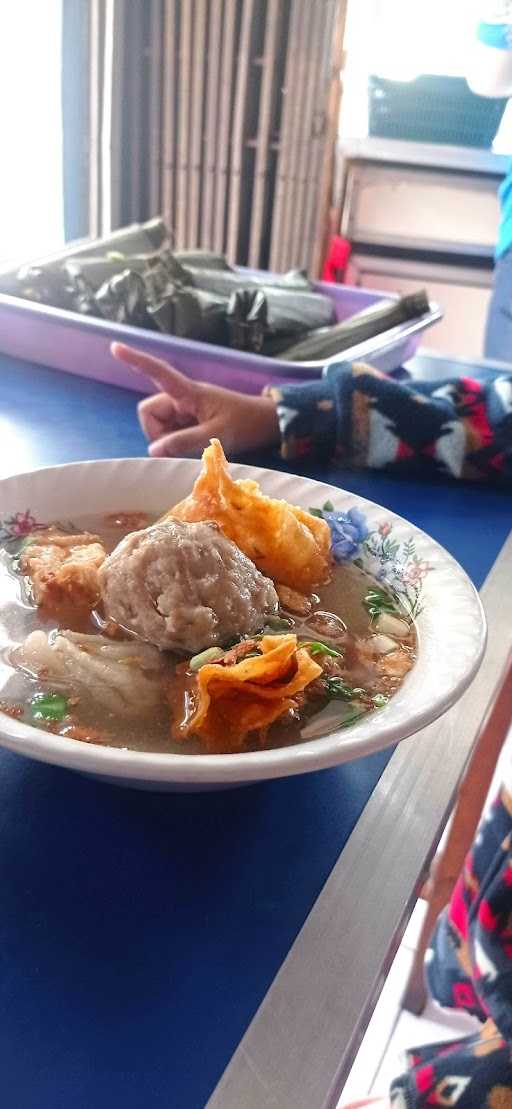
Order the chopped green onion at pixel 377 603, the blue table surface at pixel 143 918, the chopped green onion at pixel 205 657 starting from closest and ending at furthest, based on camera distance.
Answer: the blue table surface at pixel 143 918 → the chopped green onion at pixel 205 657 → the chopped green onion at pixel 377 603

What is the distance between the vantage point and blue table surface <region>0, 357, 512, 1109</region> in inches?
14.8

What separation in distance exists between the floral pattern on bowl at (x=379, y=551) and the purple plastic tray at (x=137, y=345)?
0.47 meters

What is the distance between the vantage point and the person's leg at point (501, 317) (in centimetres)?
240

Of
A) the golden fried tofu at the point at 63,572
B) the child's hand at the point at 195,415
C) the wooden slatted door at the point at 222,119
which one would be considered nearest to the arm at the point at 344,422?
the child's hand at the point at 195,415

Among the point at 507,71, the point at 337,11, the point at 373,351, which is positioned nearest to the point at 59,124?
the point at 337,11

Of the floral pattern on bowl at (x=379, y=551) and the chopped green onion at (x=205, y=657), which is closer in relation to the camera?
the chopped green onion at (x=205, y=657)

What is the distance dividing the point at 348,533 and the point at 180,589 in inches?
8.0

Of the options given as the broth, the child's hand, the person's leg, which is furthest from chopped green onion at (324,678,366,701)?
the person's leg

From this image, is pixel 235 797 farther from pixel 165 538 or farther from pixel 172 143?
pixel 172 143

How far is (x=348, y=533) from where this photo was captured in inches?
26.7

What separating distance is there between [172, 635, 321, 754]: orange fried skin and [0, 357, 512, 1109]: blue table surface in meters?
0.06

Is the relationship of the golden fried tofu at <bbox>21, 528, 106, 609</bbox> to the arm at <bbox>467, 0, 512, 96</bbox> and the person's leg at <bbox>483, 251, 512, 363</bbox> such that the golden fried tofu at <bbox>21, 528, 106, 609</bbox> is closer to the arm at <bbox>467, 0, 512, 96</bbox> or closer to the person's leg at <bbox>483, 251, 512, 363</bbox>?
the person's leg at <bbox>483, 251, 512, 363</bbox>

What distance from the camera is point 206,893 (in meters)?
0.46

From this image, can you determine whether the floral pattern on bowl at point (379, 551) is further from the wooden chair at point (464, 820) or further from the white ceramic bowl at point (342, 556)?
the wooden chair at point (464, 820)
